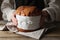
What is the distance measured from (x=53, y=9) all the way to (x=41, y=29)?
0.21 meters

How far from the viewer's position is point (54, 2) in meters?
0.95

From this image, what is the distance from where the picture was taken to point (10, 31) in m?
0.75

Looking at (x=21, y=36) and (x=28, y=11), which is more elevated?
(x=28, y=11)

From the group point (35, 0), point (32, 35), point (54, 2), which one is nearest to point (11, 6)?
point (35, 0)

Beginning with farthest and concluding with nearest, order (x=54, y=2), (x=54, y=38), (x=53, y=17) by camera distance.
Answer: (x=54, y=2) < (x=53, y=17) < (x=54, y=38)

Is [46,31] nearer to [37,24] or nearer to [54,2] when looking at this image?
[37,24]

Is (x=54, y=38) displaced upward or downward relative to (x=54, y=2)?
downward

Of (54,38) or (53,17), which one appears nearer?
(54,38)

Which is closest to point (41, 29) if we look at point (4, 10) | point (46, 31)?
point (46, 31)

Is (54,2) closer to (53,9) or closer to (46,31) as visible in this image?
(53,9)

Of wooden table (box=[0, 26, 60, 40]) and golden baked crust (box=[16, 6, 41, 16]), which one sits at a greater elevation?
golden baked crust (box=[16, 6, 41, 16])

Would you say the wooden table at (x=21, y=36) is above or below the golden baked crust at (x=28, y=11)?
below

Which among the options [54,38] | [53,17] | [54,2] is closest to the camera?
[54,38]

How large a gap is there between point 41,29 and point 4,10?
0.37 m
